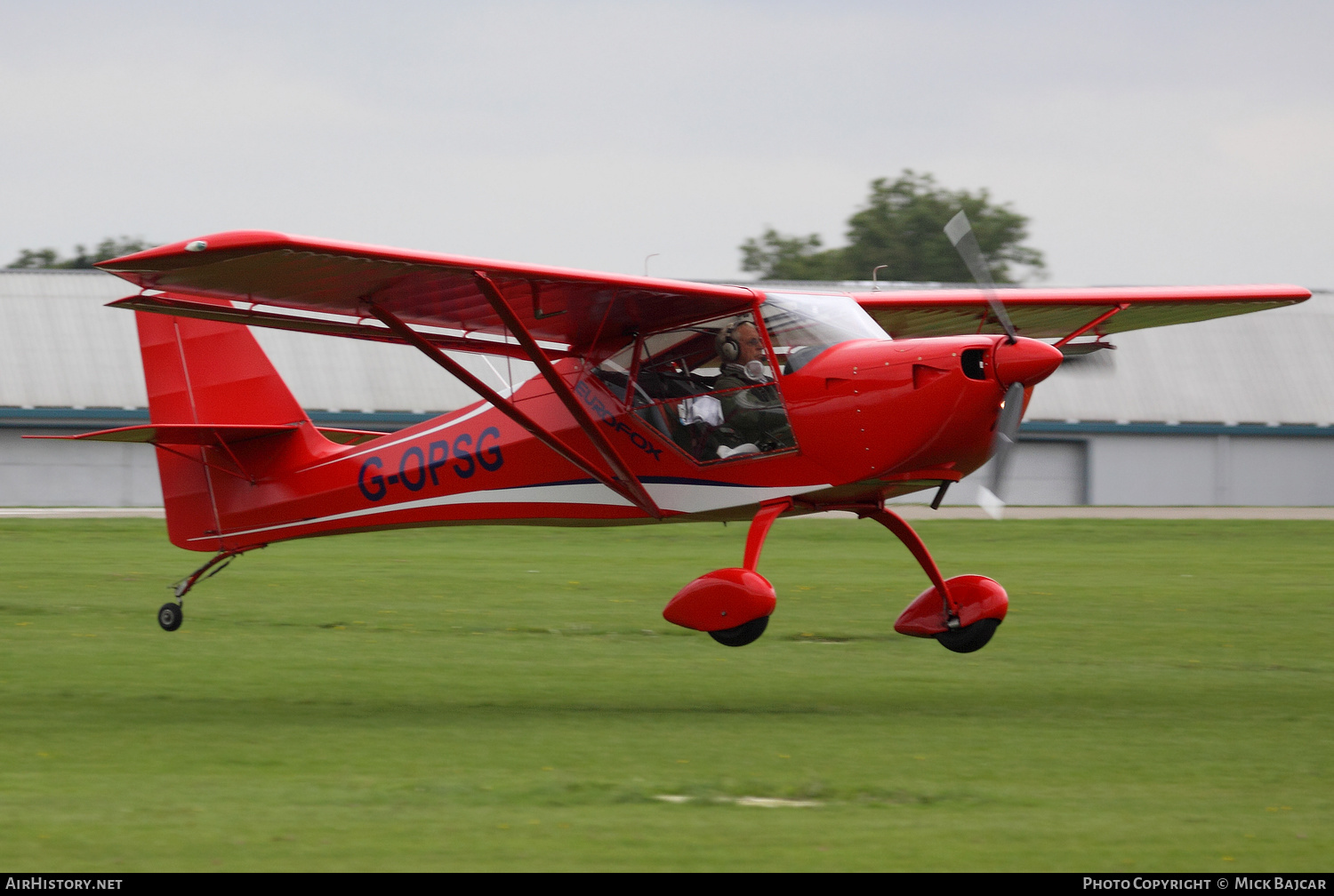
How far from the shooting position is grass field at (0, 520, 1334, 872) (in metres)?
6.00

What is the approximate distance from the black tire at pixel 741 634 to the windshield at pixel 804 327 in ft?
5.81

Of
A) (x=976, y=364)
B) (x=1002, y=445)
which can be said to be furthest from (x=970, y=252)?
(x=1002, y=445)

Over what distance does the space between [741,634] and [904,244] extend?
226 feet

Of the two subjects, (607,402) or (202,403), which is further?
(202,403)

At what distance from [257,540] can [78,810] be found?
18.8 ft

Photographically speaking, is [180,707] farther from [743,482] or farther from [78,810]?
[743,482]

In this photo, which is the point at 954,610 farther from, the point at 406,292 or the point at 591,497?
the point at 406,292

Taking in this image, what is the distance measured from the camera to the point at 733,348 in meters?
9.51

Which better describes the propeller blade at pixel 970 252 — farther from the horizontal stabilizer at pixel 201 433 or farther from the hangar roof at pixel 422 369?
the hangar roof at pixel 422 369

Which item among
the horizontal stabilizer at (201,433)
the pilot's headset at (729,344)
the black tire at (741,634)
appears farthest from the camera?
the horizontal stabilizer at (201,433)

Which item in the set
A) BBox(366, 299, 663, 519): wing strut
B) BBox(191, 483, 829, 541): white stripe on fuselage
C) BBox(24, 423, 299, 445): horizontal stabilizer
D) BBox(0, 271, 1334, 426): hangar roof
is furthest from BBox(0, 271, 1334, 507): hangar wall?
BBox(366, 299, 663, 519): wing strut

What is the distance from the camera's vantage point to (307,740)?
8.18 meters

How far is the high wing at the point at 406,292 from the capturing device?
810 cm

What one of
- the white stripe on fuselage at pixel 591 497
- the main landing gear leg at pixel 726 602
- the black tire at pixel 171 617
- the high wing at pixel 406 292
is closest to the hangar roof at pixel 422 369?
the black tire at pixel 171 617
